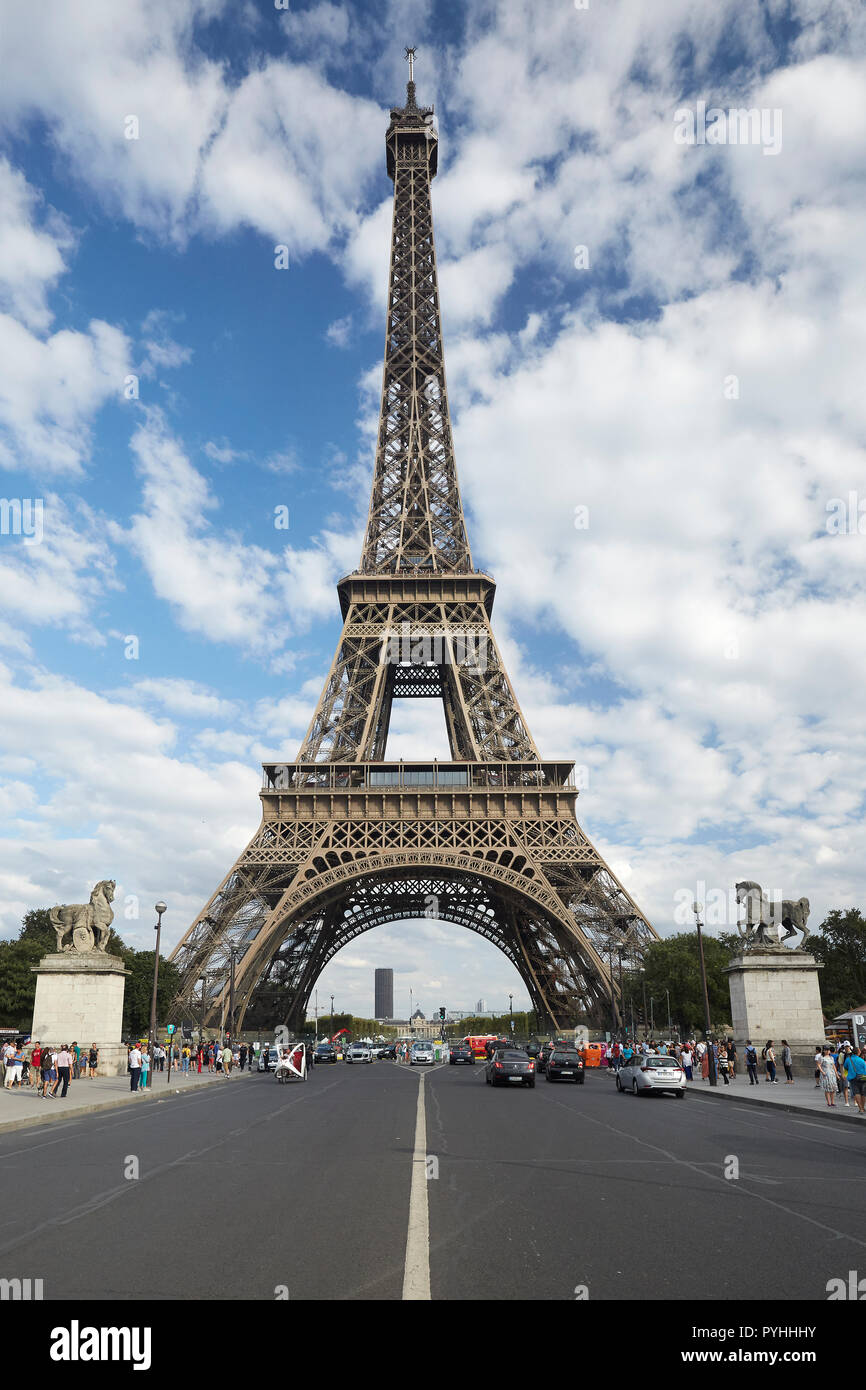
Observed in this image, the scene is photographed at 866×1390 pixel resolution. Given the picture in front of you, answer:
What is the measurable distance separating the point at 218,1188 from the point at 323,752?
48.7 m

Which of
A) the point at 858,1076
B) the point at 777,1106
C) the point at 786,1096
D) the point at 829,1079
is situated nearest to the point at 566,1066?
the point at 786,1096

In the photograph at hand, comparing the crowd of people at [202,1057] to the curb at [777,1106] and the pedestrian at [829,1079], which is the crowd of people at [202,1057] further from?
the pedestrian at [829,1079]

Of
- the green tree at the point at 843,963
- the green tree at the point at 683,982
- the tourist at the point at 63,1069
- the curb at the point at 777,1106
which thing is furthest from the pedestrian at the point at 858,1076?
the green tree at the point at 843,963

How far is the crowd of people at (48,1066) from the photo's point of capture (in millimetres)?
27375

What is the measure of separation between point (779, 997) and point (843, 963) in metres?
57.6

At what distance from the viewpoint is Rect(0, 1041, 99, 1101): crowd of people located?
89.8 ft

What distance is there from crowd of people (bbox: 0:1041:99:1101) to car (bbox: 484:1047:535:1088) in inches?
551

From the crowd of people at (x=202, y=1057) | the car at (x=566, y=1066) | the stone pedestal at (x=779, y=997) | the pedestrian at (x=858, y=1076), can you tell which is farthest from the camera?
the crowd of people at (x=202, y=1057)

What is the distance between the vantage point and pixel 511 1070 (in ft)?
109

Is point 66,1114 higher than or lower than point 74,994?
lower

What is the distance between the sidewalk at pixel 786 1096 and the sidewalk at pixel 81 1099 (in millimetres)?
16966

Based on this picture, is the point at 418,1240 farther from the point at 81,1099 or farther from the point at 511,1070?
the point at 511,1070

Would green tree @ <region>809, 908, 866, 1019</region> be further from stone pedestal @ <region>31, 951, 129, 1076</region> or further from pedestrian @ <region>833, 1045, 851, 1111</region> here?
stone pedestal @ <region>31, 951, 129, 1076</region>

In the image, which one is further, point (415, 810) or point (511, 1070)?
point (415, 810)
